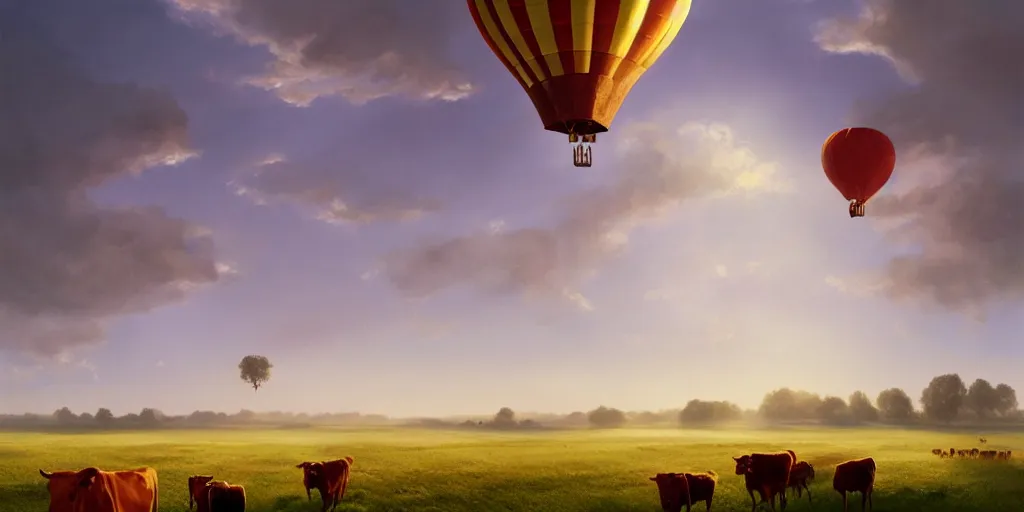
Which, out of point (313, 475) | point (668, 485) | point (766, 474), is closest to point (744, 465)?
point (766, 474)

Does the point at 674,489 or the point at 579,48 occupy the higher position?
the point at 579,48

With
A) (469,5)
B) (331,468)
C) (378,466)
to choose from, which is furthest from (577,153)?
(378,466)

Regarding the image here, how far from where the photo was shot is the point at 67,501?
107ft

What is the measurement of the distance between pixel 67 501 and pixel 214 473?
18409 millimetres

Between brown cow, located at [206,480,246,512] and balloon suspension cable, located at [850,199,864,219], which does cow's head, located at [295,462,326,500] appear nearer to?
brown cow, located at [206,480,246,512]

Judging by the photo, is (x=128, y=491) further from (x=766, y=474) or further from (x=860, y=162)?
(x=860, y=162)

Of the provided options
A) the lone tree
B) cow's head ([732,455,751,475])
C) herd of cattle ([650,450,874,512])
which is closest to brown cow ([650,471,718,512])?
herd of cattle ([650,450,874,512])

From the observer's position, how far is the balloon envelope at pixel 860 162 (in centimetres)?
5388

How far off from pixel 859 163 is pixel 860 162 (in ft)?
0.24

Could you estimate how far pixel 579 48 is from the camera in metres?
40.2

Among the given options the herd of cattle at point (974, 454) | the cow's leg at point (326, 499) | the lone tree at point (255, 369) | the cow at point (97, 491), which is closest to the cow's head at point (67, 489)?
the cow at point (97, 491)

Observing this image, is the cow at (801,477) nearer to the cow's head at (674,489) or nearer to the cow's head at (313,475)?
the cow's head at (674,489)

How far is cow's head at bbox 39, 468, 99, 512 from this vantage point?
107 feet

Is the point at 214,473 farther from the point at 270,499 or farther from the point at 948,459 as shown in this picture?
the point at 948,459
